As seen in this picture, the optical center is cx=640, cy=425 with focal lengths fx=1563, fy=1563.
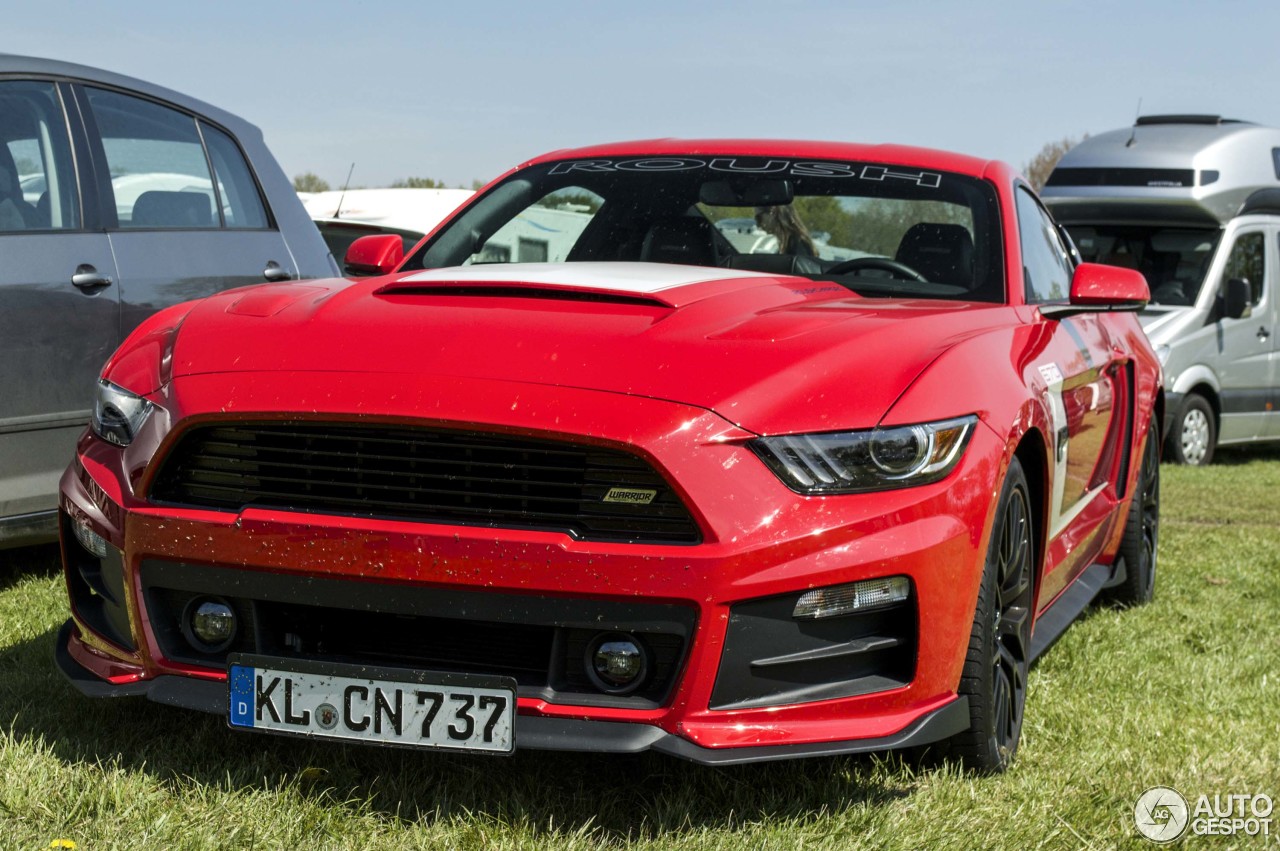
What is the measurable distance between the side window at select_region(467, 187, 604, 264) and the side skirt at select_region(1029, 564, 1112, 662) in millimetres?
1711

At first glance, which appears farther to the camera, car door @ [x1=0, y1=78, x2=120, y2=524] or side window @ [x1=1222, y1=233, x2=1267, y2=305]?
side window @ [x1=1222, y1=233, x2=1267, y2=305]

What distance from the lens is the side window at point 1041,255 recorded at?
15.0 ft

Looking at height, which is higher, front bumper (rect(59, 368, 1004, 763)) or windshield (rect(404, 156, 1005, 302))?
windshield (rect(404, 156, 1005, 302))

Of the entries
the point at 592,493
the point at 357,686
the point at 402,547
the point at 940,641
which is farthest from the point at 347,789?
the point at 940,641

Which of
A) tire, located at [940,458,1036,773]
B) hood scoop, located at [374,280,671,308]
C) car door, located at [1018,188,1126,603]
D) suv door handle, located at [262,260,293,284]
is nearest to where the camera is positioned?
tire, located at [940,458,1036,773]

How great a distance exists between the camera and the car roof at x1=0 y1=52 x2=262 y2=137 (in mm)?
5168

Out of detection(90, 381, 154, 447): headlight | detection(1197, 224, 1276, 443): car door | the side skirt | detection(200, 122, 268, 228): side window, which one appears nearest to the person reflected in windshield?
the side skirt

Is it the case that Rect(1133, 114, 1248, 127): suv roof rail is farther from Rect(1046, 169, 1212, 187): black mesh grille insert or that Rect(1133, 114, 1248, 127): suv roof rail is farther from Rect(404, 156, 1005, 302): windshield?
Rect(404, 156, 1005, 302): windshield

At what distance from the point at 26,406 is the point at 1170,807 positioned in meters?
3.49

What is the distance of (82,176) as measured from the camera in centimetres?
529

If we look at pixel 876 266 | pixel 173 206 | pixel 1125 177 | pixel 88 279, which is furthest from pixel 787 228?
pixel 1125 177

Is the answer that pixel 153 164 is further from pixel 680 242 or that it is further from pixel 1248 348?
pixel 1248 348

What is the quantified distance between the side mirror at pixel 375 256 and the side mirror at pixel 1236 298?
9.71 m

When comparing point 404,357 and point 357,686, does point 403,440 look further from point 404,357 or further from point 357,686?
point 357,686
